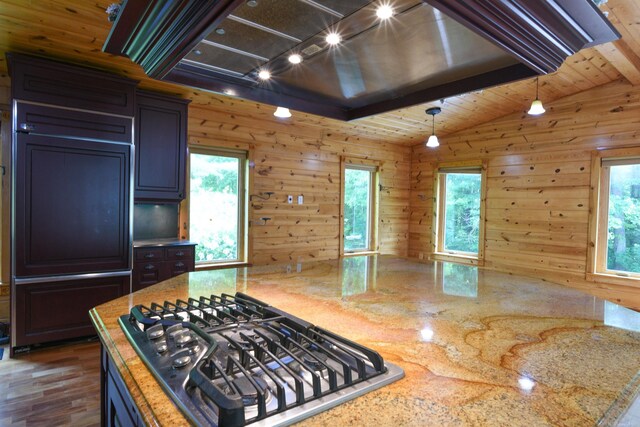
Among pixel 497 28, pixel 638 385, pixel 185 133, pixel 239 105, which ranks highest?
pixel 239 105

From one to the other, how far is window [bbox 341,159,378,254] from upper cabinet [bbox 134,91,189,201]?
2679 millimetres

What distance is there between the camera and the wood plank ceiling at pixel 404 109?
2.46 meters

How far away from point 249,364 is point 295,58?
0.91 m

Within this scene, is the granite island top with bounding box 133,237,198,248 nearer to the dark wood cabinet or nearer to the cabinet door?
the cabinet door

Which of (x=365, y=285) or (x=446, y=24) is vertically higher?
(x=446, y=24)

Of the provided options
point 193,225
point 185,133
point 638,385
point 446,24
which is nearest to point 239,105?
point 185,133

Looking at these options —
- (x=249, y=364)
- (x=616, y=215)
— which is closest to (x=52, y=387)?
(x=249, y=364)

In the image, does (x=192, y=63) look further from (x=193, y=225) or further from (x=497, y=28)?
(x=193, y=225)

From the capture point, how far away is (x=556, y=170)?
481 cm

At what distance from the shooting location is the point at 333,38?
104cm

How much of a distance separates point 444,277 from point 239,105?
3235mm

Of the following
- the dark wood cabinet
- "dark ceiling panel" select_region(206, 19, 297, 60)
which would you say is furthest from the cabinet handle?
"dark ceiling panel" select_region(206, 19, 297, 60)

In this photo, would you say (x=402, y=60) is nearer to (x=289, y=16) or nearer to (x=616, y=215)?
(x=289, y=16)

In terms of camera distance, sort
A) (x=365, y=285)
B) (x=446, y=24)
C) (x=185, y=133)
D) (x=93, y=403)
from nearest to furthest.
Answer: (x=446, y=24) → (x=365, y=285) → (x=93, y=403) → (x=185, y=133)
